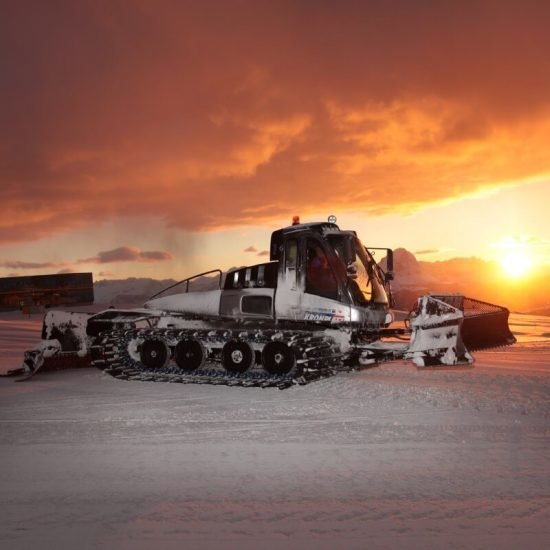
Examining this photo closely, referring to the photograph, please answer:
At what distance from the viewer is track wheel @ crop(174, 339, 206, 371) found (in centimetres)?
1239

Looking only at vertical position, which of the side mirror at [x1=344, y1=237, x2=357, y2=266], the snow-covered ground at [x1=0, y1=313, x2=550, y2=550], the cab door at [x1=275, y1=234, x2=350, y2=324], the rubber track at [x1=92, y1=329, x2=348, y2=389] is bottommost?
the snow-covered ground at [x1=0, y1=313, x2=550, y2=550]

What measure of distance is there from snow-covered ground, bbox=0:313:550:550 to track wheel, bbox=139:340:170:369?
2.47m

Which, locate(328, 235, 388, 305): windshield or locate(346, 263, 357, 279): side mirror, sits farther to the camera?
locate(328, 235, 388, 305): windshield

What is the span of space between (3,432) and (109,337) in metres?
5.59

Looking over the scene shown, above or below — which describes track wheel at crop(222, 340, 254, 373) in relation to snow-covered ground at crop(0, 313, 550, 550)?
above

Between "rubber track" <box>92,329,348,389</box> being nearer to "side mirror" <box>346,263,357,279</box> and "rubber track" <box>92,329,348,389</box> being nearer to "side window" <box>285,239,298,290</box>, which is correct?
"side window" <box>285,239,298,290</box>

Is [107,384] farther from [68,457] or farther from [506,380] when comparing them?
[506,380]

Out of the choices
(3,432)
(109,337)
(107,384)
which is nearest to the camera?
→ (3,432)

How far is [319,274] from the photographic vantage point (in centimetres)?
1185

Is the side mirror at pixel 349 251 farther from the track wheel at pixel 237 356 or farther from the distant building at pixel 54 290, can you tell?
the distant building at pixel 54 290

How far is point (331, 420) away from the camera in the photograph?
25.7 feet

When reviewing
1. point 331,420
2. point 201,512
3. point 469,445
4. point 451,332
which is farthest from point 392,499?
point 451,332

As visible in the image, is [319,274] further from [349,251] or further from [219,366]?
Result: [219,366]

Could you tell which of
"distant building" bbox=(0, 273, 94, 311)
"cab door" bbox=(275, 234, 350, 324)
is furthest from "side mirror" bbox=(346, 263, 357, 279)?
"distant building" bbox=(0, 273, 94, 311)
